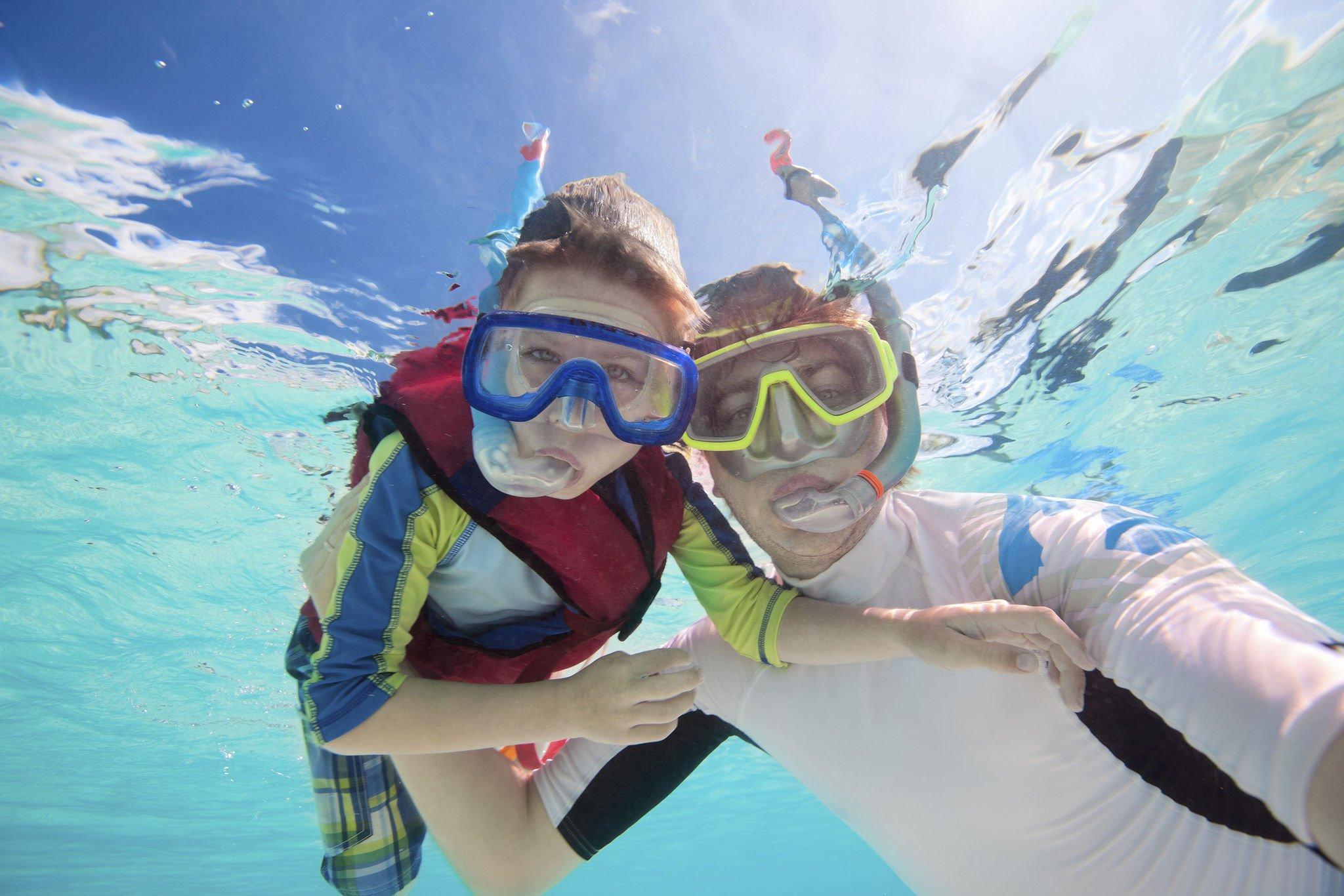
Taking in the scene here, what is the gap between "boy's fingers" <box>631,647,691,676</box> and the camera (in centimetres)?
212

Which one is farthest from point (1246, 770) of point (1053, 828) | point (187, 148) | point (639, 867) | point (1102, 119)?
point (639, 867)

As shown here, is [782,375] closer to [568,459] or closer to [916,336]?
[568,459]

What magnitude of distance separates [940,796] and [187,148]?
23.0 feet

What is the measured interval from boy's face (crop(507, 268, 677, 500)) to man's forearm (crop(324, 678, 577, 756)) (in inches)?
34.9

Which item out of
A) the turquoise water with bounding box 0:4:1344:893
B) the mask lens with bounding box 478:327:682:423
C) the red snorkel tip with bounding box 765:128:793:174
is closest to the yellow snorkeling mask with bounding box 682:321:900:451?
the mask lens with bounding box 478:327:682:423

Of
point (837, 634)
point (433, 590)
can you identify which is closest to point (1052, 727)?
point (837, 634)

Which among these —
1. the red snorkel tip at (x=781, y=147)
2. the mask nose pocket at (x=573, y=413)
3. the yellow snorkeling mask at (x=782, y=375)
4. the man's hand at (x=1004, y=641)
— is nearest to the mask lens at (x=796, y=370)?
the yellow snorkeling mask at (x=782, y=375)

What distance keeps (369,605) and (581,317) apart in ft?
4.89

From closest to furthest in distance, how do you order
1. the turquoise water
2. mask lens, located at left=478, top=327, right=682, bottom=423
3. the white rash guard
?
the white rash guard → mask lens, located at left=478, top=327, right=682, bottom=423 → the turquoise water

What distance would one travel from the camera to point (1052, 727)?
263 centimetres

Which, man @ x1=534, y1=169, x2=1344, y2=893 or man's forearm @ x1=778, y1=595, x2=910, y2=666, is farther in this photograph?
man's forearm @ x1=778, y1=595, x2=910, y2=666

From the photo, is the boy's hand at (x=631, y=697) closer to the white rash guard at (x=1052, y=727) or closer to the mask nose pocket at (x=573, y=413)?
the mask nose pocket at (x=573, y=413)

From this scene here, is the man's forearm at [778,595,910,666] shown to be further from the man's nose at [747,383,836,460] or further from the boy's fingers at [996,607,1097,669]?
the man's nose at [747,383,836,460]

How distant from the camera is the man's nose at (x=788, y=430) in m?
3.01
